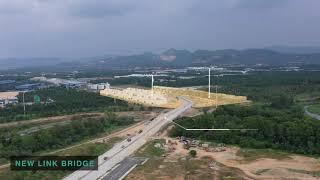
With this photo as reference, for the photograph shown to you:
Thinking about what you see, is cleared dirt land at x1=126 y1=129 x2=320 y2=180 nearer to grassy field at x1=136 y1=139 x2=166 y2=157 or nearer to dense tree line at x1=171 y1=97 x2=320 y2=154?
grassy field at x1=136 y1=139 x2=166 y2=157

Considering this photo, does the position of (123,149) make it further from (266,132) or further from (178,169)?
(266,132)

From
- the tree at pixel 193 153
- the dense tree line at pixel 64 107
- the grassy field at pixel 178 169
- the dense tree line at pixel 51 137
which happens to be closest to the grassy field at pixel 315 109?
the dense tree line at pixel 64 107

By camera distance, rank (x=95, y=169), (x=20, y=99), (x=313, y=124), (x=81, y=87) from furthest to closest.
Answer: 1. (x=81, y=87)
2. (x=20, y=99)
3. (x=313, y=124)
4. (x=95, y=169)

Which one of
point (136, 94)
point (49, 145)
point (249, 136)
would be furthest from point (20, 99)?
point (249, 136)

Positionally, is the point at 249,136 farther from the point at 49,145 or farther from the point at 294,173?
the point at 49,145

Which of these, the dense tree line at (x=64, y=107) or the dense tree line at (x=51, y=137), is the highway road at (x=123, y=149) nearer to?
the dense tree line at (x=51, y=137)

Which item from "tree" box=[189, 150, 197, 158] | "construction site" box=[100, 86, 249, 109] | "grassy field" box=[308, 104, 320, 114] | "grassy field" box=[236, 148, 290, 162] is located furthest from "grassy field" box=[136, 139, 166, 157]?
"grassy field" box=[308, 104, 320, 114]
